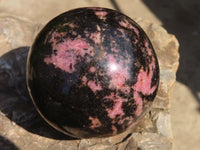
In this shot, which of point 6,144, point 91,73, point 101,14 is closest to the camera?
point 91,73

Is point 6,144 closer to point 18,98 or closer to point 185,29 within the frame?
point 18,98

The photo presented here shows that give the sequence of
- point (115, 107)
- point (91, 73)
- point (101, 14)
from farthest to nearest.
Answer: point (101, 14) → point (115, 107) → point (91, 73)

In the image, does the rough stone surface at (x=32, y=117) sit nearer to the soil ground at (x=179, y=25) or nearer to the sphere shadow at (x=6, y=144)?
the sphere shadow at (x=6, y=144)

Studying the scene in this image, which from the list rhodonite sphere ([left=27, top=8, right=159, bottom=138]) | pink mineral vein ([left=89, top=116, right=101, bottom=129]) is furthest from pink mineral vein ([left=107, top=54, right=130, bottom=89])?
pink mineral vein ([left=89, top=116, right=101, bottom=129])

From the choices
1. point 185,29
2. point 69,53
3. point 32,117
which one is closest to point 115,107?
point 69,53

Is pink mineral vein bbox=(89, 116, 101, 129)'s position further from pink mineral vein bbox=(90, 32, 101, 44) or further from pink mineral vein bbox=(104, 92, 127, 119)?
pink mineral vein bbox=(90, 32, 101, 44)

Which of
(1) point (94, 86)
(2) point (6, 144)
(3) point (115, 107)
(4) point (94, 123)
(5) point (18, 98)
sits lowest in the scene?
(2) point (6, 144)

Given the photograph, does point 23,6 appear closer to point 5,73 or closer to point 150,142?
point 5,73
